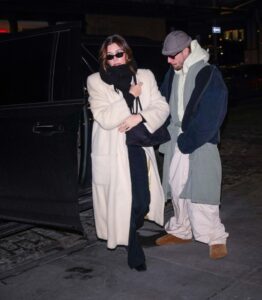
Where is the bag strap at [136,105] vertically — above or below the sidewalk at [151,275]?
above

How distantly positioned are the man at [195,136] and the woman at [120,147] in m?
0.23

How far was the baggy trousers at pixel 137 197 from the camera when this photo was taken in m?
3.61

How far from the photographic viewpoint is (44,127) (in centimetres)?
380

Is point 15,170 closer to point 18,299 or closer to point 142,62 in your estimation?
point 18,299

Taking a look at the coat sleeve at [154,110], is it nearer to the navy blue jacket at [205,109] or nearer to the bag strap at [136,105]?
the bag strap at [136,105]

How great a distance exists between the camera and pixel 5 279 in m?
3.72

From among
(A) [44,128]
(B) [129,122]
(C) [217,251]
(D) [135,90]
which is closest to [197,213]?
(C) [217,251]

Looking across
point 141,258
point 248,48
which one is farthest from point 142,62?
point 248,48

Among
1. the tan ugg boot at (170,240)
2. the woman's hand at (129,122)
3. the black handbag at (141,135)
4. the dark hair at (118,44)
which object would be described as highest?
the dark hair at (118,44)

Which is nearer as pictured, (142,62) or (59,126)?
(59,126)

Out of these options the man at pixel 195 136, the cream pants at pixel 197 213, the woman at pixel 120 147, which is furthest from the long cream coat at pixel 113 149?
the cream pants at pixel 197 213

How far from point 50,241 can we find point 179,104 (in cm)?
173

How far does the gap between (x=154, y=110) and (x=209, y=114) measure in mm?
390

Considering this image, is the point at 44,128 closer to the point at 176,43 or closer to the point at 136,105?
the point at 136,105
